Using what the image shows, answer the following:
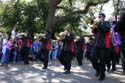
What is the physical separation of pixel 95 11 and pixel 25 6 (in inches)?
467

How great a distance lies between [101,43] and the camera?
12.5 metres

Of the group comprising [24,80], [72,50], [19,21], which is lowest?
[24,80]

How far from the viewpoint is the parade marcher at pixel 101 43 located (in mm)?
12320

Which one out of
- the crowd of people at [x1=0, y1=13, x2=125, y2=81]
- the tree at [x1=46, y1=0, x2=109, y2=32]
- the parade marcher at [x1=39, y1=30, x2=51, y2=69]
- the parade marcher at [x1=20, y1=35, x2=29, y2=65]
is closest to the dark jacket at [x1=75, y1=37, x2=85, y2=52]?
the crowd of people at [x1=0, y1=13, x2=125, y2=81]

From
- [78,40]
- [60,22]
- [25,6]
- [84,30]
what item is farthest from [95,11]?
[78,40]

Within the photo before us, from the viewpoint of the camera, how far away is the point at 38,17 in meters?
39.0

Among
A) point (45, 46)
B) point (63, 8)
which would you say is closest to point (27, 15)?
point (63, 8)

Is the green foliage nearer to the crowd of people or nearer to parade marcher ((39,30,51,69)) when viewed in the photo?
the crowd of people

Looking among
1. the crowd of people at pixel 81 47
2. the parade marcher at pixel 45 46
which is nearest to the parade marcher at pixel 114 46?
the crowd of people at pixel 81 47

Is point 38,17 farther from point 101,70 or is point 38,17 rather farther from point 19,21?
point 101,70

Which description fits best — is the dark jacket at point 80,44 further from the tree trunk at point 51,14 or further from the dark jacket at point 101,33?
the tree trunk at point 51,14

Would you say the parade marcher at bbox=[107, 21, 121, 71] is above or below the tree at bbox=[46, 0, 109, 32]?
below

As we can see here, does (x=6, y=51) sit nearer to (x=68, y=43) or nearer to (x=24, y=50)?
(x=24, y=50)

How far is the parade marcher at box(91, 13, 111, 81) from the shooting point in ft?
40.4
